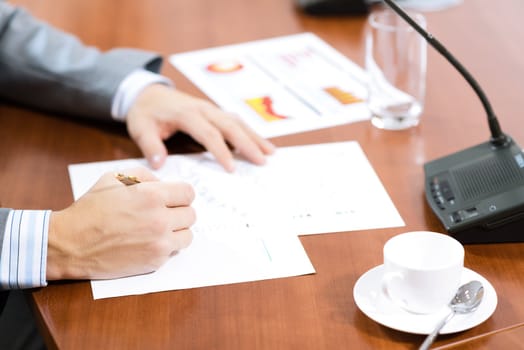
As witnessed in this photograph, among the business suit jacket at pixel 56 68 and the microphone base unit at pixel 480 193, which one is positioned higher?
the microphone base unit at pixel 480 193

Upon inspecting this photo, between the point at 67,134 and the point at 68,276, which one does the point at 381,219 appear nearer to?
the point at 68,276

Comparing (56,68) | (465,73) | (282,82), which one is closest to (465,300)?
(465,73)

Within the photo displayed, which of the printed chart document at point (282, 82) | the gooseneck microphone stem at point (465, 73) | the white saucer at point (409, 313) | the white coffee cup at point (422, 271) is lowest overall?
the printed chart document at point (282, 82)

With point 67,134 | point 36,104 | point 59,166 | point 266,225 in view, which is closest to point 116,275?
point 266,225

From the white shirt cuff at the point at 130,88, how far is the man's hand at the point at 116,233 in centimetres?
34

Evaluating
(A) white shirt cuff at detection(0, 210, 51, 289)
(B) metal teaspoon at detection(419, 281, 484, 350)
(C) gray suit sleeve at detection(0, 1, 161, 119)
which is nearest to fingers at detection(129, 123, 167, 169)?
(C) gray suit sleeve at detection(0, 1, 161, 119)

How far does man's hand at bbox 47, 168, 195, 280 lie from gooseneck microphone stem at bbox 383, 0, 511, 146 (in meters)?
0.36

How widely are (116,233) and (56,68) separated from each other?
51 cm

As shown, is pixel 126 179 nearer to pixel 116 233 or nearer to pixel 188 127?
pixel 116 233

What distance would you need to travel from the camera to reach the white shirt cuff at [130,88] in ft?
4.25

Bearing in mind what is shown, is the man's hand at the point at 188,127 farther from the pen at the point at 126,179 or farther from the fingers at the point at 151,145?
the pen at the point at 126,179

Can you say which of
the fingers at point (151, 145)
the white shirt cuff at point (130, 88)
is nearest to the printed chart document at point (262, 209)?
the fingers at point (151, 145)

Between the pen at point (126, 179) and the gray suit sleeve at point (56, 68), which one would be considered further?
the gray suit sleeve at point (56, 68)

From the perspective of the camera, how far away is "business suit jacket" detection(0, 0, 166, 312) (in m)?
1.33
